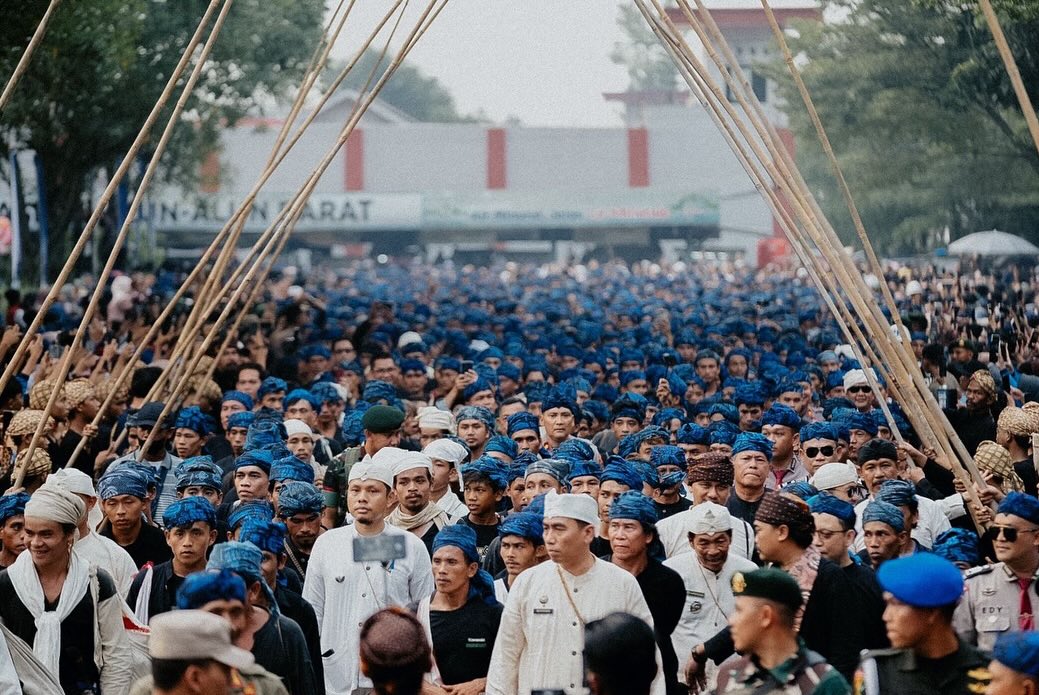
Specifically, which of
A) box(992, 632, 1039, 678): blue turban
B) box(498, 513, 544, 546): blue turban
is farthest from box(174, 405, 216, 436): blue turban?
box(992, 632, 1039, 678): blue turban

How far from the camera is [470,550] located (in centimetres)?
861

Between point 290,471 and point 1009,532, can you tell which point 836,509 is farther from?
point 290,471

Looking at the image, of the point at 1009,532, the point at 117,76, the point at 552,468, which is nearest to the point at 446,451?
the point at 552,468

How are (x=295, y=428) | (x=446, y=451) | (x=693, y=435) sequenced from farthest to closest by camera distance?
(x=295, y=428) < (x=693, y=435) < (x=446, y=451)

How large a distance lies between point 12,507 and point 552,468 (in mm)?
3132

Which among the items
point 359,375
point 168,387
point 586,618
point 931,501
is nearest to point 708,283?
point 359,375

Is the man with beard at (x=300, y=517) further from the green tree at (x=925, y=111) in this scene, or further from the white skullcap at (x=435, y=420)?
the green tree at (x=925, y=111)

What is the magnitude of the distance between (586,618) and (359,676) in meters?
1.69

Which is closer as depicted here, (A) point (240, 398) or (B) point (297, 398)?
(B) point (297, 398)

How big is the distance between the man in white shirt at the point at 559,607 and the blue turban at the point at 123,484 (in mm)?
2634

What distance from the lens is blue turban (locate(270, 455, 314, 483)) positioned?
10.5 m

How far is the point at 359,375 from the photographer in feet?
61.9

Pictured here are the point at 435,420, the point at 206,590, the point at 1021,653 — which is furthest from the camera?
the point at 435,420

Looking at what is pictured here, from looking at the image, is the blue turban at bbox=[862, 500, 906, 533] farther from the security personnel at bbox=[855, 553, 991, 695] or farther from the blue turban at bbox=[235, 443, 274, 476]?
the blue turban at bbox=[235, 443, 274, 476]
